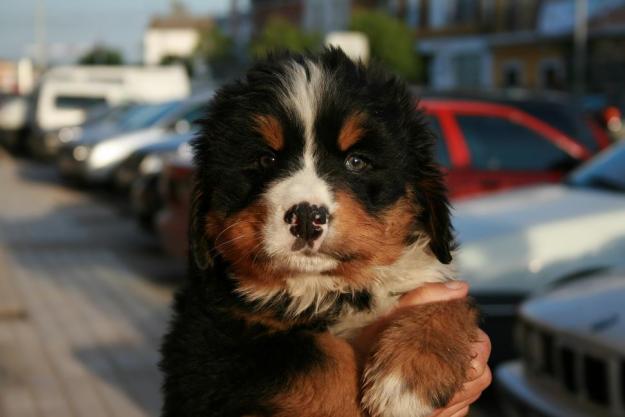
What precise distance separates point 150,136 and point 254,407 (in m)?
17.7

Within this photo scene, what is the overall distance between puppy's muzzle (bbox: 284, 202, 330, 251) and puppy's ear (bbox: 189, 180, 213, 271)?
0.34m

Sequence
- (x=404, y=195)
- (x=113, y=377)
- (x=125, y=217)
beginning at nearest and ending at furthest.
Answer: (x=404, y=195), (x=113, y=377), (x=125, y=217)

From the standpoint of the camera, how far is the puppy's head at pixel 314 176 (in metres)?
2.38

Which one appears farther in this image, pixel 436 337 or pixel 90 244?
pixel 90 244

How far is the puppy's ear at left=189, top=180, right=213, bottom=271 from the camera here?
8.47 ft

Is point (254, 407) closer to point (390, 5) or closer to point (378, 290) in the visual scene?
point (378, 290)

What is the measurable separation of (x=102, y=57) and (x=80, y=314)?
6922 centimetres

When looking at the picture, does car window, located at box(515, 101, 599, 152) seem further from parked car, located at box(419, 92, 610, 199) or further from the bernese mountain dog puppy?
the bernese mountain dog puppy

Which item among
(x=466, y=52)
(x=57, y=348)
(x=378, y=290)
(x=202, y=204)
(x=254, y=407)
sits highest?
(x=202, y=204)

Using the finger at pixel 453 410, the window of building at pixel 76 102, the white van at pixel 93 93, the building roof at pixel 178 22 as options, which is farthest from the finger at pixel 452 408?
the building roof at pixel 178 22

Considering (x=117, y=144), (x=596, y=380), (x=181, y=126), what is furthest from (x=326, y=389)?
(x=117, y=144)

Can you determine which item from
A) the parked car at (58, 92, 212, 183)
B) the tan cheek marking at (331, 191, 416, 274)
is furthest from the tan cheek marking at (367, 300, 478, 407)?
the parked car at (58, 92, 212, 183)

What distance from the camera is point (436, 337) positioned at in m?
2.44

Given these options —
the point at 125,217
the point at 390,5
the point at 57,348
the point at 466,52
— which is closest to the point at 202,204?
the point at 57,348
